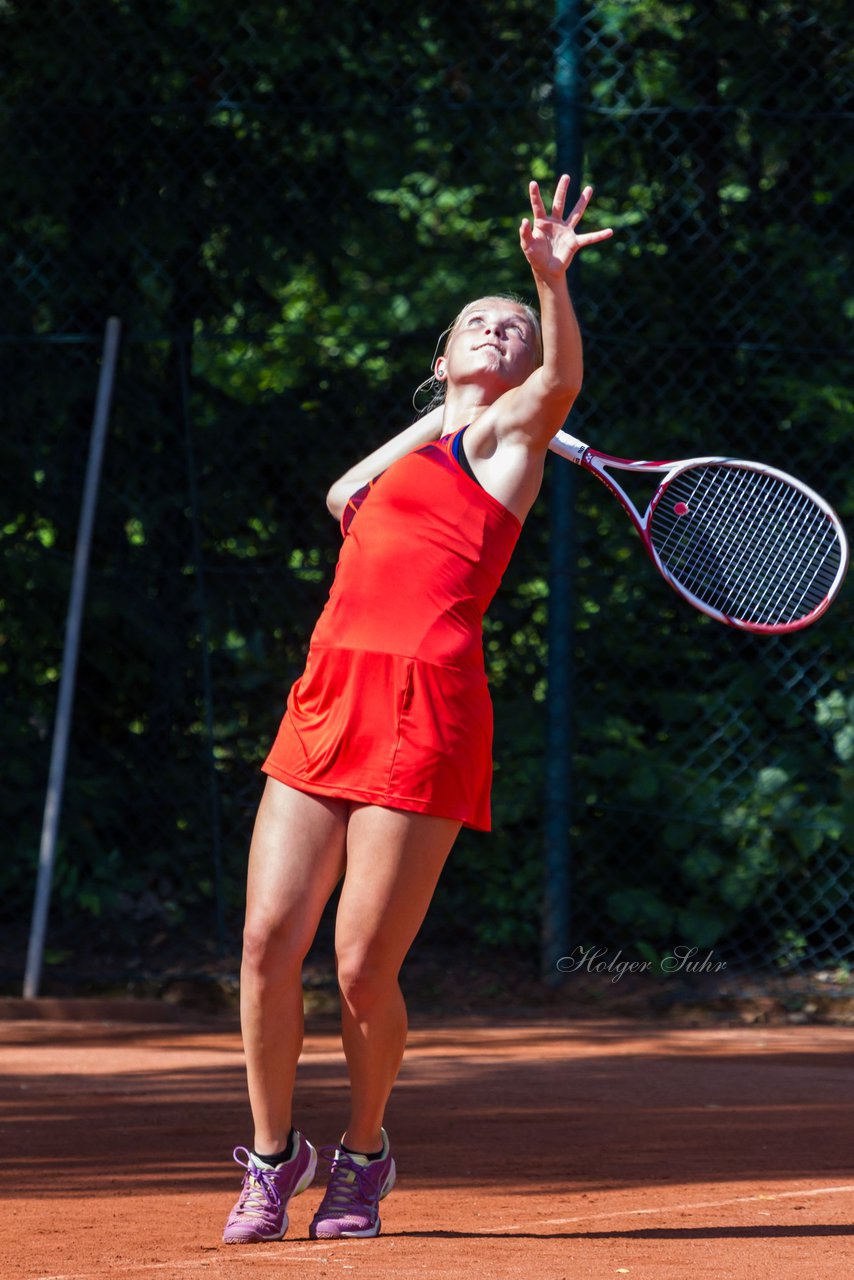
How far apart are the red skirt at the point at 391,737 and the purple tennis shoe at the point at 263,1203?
705 millimetres

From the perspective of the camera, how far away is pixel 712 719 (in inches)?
277

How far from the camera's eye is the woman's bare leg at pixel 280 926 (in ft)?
10.3

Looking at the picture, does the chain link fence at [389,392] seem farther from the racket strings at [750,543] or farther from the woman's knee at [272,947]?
→ the woman's knee at [272,947]

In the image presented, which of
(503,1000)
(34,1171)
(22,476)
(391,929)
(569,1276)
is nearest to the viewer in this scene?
(569,1276)

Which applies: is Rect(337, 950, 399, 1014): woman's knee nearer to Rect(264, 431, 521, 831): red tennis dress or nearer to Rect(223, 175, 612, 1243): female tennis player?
Rect(223, 175, 612, 1243): female tennis player

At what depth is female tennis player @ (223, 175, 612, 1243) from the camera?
10.2ft

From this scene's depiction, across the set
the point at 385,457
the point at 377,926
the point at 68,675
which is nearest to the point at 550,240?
the point at 385,457

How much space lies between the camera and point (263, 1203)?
3168 mm

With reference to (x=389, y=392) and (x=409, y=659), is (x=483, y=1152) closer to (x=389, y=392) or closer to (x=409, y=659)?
(x=409, y=659)

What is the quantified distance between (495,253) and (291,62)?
1177 mm

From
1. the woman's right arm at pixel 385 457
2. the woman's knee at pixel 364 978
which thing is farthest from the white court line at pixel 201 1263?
the woman's right arm at pixel 385 457

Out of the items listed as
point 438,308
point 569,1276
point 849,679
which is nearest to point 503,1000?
point 849,679

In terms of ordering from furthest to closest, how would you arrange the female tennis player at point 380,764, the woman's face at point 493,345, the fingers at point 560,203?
the woman's face at point 493,345, the female tennis player at point 380,764, the fingers at point 560,203

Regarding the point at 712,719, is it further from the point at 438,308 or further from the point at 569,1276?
the point at 569,1276
